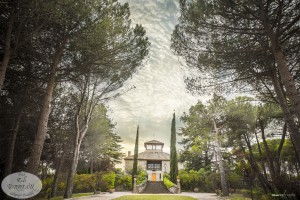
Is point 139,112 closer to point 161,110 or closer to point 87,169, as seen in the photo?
point 161,110

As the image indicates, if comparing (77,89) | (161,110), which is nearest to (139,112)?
(161,110)

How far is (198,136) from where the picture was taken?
886 inches

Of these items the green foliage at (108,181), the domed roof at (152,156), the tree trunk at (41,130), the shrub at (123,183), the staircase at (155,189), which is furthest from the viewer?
the domed roof at (152,156)

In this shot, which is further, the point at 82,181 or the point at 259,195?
the point at 82,181

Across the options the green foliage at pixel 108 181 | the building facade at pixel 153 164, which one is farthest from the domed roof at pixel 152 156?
the green foliage at pixel 108 181

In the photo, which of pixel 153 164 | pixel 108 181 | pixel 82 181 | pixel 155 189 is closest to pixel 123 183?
pixel 108 181

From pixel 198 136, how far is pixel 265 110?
34.7 feet

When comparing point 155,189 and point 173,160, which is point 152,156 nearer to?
point 173,160

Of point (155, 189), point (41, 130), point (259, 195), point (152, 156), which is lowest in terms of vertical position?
point (155, 189)

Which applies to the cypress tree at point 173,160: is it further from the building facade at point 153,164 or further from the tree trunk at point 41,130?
the tree trunk at point 41,130

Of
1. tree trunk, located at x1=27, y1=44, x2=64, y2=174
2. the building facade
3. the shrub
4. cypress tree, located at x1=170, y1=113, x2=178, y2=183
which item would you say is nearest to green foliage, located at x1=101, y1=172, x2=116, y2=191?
the shrub

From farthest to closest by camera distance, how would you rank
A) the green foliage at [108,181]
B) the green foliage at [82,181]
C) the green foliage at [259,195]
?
the green foliage at [108,181], the green foliage at [82,181], the green foliage at [259,195]

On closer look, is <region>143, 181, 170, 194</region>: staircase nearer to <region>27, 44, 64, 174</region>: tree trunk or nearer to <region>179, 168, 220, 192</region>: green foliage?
<region>179, 168, 220, 192</region>: green foliage

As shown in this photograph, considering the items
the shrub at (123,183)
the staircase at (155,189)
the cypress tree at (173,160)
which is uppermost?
the cypress tree at (173,160)
